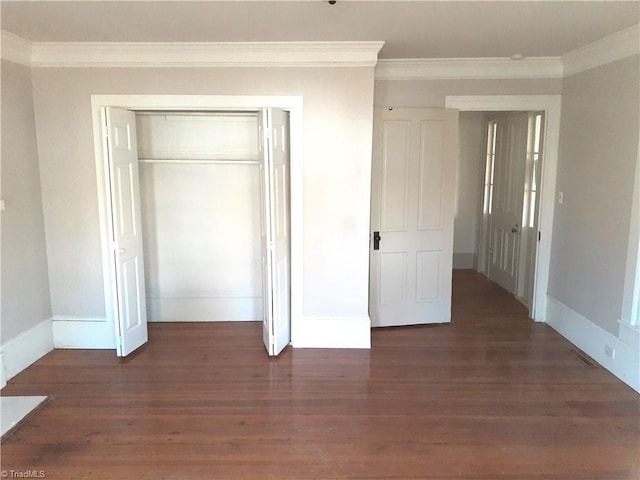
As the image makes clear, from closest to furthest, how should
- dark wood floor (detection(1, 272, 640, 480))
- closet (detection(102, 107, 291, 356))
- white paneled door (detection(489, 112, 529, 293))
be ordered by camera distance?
dark wood floor (detection(1, 272, 640, 480)), closet (detection(102, 107, 291, 356)), white paneled door (detection(489, 112, 529, 293))

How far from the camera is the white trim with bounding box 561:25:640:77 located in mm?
3516

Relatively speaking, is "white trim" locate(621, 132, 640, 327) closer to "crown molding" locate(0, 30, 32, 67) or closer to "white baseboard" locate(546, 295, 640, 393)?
"white baseboard" locate(546, 295, 640, 393)

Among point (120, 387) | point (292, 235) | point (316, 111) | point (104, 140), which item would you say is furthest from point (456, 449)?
point (104, 140)

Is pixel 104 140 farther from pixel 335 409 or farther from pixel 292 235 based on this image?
pixel 335 409

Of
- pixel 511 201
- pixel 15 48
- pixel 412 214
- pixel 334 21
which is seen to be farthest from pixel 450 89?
pixel 15 48

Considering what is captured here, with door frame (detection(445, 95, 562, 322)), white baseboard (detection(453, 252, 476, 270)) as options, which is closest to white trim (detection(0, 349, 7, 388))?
door frame (detection(445, 95, 562, 322))

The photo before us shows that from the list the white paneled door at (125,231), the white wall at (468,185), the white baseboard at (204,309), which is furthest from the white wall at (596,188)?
the white paneled door at (125,231)

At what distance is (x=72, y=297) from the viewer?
167 inches

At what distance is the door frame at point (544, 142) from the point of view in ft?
15.1

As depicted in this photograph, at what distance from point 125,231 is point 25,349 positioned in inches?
47.6

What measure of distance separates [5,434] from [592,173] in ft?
15.2

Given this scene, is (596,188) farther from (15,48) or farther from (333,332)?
(15,48)

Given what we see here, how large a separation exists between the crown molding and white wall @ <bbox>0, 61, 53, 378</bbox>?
5 centimetres

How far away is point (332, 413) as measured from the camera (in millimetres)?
3219
